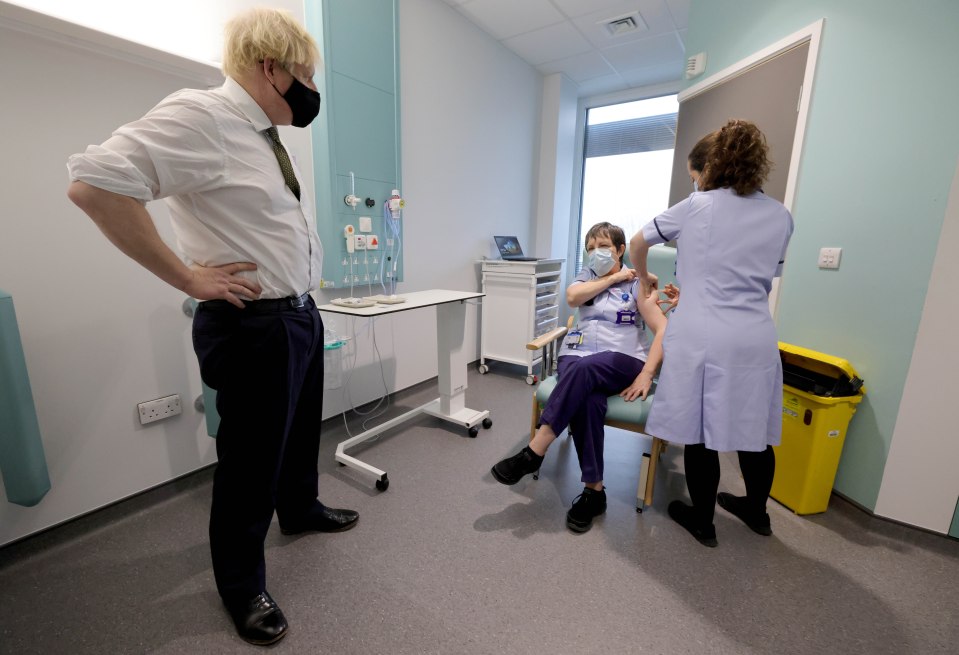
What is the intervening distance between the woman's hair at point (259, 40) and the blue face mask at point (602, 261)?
133cm

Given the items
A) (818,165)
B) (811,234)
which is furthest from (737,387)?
(818,165)

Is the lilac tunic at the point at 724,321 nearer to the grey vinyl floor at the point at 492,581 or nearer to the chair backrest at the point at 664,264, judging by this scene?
the grey vinyl floor at the point at 492,581

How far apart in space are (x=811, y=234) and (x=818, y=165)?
30 centimetres

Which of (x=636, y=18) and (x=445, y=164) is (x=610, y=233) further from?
(x=636, y=18)

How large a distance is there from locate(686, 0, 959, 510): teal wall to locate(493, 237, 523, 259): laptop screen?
2122mm

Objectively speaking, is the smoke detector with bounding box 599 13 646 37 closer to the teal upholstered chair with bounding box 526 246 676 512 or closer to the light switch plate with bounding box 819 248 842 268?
the light switch plate with bounding box 819 248 842 268

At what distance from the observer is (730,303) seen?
1396mm

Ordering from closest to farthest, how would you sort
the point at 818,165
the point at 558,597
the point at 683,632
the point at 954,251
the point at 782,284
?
1. the point at 683,632
2. the point at 558,597
3. the point at 954,251
4. the point at 818,165
5. the point at 782,284

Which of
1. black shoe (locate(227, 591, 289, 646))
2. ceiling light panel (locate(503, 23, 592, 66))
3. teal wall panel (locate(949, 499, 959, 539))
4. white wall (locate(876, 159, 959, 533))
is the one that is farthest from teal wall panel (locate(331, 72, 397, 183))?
teal wall panel (locate(949, 499, 959, 539))

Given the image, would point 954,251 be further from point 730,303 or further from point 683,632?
point 683,632

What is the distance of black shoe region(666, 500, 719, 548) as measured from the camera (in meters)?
1.64

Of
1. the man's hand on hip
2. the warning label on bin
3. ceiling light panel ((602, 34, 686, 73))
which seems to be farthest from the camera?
ceiling light panel ((602, 34, 686, 73))

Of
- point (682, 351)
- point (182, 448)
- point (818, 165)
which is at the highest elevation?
Result: point (818, 165)

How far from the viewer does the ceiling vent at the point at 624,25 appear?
3.10m
